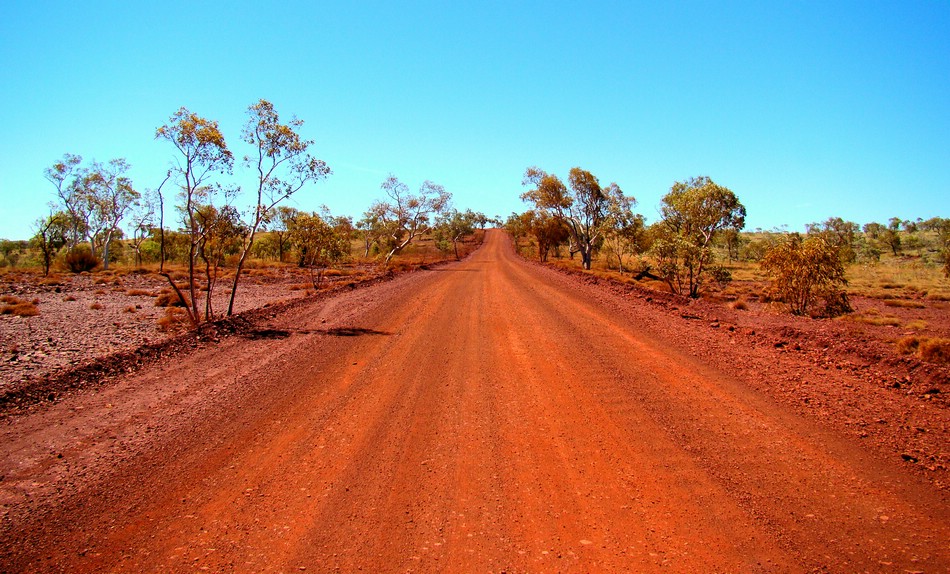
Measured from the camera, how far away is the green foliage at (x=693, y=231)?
83.1 ft

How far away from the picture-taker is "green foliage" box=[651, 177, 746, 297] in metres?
25.3

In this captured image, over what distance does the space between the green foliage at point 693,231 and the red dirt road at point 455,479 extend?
18668 millimetres

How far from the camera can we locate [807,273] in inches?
727

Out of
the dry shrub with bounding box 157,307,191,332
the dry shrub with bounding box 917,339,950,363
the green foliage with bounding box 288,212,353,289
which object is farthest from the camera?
the green foliage with bounding box 288,212,353,289

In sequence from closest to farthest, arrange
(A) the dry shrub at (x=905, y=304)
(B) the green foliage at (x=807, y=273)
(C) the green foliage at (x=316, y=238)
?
(B) the green foliage at (x=807, y=273), (A) the dry shrub at (x=905, y=304), (C) the green foliage at (x=316, y=238)

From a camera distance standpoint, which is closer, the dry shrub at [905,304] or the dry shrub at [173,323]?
the dry shrub at [173,323]

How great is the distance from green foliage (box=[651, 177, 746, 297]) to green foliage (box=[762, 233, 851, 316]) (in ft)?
17.3

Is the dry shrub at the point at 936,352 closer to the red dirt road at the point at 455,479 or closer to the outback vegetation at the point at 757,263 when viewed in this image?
the outback vegetation at the point at 757,263

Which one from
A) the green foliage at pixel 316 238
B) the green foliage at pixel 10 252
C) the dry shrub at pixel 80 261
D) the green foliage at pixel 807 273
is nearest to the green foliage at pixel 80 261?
the dry shrub at pixel 80 261

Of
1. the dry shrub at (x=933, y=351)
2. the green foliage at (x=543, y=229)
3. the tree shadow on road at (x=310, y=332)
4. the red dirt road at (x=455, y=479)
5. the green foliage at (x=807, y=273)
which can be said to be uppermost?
the green foliage at (x=543, y=229)

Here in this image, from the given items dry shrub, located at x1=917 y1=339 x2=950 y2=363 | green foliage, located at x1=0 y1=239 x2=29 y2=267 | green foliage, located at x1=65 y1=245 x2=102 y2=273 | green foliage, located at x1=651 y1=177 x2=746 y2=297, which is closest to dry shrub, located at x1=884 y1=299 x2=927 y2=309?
green foliage, located at x1=651 y1=177 x2=746 y2=297

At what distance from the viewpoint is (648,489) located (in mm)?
4441

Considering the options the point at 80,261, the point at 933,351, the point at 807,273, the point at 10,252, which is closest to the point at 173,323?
the point at 933,351

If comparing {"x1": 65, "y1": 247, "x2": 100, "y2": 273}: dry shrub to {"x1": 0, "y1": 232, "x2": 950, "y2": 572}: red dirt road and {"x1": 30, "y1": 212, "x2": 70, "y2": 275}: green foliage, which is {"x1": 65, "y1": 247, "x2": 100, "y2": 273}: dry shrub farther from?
{"x1": 0, "y1": 232, "x2": 950, "y2": 572}: red dirt road
